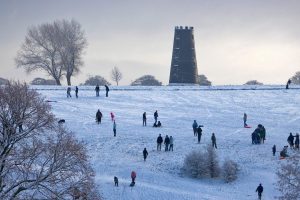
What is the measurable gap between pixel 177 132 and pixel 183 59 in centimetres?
4698

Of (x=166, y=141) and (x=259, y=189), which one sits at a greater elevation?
(x=166, y=141)

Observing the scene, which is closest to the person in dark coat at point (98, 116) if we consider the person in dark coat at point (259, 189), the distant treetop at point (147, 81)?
the person in dark coat at point (259, 189)

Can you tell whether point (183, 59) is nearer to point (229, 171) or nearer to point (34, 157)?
point (229, 171)

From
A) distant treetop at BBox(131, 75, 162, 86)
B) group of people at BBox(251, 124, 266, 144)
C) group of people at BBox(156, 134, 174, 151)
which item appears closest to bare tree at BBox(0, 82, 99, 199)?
group of people at BBox(156, 134, 174, 151)

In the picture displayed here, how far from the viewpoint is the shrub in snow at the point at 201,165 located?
33.2 metres

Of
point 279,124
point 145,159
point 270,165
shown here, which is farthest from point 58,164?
point 279,124

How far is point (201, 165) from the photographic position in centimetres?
3319

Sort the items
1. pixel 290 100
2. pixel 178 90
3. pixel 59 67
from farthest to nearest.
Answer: pixel 59 67 → pixel 178 90 → pixel 290 100

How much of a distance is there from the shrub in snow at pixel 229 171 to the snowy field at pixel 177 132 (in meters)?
0.39

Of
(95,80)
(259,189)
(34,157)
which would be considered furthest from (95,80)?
(34,157)

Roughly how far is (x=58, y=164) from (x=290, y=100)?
3920 cm

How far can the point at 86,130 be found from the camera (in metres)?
41.2

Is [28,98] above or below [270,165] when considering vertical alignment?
above

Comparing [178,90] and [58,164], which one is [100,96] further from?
[58,164]
